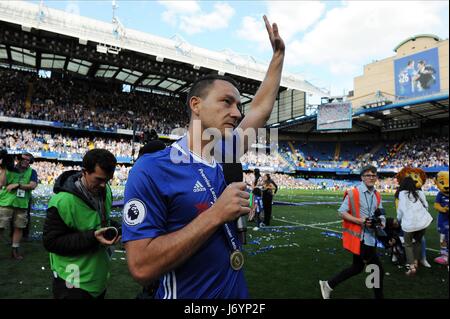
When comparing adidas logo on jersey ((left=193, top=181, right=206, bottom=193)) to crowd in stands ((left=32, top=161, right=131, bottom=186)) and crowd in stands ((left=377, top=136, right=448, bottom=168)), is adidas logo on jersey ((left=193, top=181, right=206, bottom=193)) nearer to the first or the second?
crowd in stands ((left=32, top=161, right=131, bottom=186))

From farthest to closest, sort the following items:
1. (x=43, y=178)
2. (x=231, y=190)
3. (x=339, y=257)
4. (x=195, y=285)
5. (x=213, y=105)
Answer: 1. (x=43, y=178)
2. (x=339, y=257)
3. (x=213, y=105)
4. (x=195, y=285)
5. (x=231, y=190)

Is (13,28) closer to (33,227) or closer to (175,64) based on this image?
(175,64)

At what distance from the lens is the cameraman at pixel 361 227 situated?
4590 mm

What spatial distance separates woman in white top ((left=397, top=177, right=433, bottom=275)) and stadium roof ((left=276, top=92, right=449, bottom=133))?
3737 cm

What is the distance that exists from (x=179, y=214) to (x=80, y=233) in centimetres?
168

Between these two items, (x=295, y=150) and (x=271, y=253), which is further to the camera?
(x=295, y=150)

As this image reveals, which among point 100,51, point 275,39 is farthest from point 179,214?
point 100,51

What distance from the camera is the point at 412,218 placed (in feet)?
21.1

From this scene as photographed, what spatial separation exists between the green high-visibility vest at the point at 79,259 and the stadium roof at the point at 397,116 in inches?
1707

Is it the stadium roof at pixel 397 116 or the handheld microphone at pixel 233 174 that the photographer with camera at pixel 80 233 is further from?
the stadium roof at pixel 397 116
